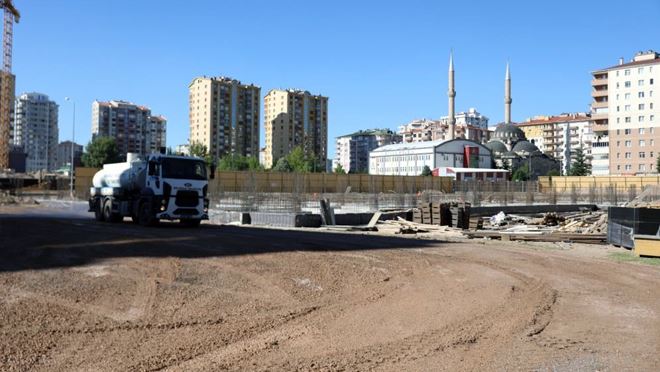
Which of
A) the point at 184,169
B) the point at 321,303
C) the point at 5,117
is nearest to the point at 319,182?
the point at 184,169

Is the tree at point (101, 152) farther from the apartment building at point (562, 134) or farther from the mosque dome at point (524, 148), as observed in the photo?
the apartment building at point (562, 134)

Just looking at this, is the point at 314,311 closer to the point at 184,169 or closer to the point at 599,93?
the point at 184,169

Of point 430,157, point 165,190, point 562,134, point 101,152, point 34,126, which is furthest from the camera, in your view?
point 34,126

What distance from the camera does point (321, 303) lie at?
871 centimetres

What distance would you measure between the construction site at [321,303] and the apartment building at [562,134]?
15674 cm

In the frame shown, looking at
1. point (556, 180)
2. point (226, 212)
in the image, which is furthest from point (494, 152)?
point (226, 212)

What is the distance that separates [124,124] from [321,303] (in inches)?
6310

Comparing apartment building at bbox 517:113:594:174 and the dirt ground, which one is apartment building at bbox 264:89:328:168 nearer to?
apartment building at bbox 517:113:594:174

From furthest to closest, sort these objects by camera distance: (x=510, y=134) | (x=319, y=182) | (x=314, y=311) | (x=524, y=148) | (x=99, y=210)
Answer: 1. (x=510, y=134)
2. (x=524, y=148)
3. (x=319, y=182)
4. (x=99, y=210)
5. (x=314, y=311)

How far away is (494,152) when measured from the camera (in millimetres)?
149000

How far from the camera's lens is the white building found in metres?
127

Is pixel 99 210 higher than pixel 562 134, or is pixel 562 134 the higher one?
pixel 562 134

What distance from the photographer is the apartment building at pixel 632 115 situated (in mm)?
105125

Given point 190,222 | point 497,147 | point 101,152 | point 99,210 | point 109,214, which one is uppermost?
point 497,147
